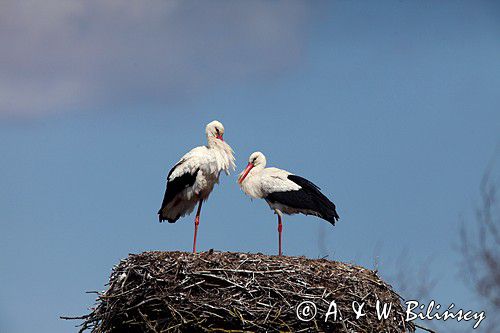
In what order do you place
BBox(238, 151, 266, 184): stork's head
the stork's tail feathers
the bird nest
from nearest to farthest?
the bird nest
the stork's tail feathers
BBox(238, 151, 266, 184): stork's head

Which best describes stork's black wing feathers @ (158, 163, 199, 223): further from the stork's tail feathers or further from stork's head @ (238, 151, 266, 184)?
the stork's tail feathers

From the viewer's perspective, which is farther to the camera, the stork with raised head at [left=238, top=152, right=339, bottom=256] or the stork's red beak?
the stork's red beak

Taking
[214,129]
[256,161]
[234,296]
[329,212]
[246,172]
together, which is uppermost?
[214,129]

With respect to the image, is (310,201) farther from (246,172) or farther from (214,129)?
(214,129)

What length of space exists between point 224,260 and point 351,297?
1273 mm

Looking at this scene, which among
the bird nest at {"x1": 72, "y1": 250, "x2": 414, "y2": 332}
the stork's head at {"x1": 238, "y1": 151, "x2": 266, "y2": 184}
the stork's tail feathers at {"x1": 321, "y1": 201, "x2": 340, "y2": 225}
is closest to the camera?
the bird nest at {"x1": 72, "y1": 250, "x2": 414, "y2": 332}

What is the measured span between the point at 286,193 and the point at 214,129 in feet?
4.05

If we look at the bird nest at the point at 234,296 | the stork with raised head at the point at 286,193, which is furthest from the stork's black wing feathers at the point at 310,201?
the bird nest at the point at 234,296

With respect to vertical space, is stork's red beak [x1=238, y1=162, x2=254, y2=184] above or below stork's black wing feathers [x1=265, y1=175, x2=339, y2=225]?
above

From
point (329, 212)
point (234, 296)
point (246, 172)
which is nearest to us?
point (234, 296)

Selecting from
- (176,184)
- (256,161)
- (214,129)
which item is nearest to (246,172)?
(256,161)

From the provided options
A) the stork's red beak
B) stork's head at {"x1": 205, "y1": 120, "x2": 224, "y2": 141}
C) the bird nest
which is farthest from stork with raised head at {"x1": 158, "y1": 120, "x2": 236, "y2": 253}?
the bird nest

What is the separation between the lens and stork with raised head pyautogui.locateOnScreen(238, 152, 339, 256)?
1188cm

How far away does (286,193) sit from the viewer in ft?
39.3
